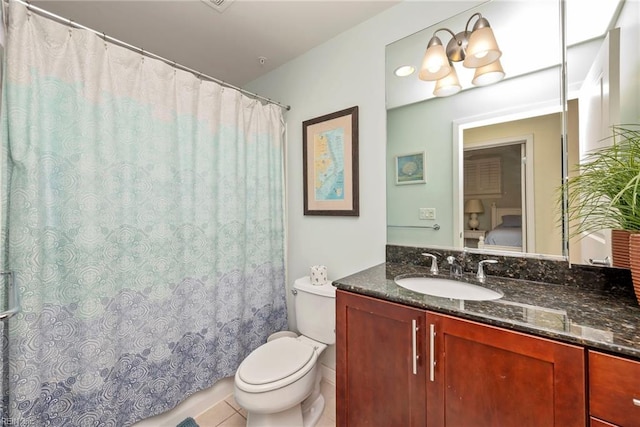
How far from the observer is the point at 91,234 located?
1171 millimetres

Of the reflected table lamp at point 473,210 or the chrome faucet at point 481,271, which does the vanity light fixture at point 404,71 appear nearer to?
the reflected table lamp at point 473,210

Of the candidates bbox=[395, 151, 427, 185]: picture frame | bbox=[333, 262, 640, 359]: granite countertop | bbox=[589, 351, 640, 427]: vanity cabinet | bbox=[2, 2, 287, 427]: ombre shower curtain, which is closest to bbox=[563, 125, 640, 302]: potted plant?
bbox=[333, 262, 640, 359]: granite countertop

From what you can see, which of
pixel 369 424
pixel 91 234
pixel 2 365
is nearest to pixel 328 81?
pixel 91 234

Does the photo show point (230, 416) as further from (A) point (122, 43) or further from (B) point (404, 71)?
(B) point (404, 71)

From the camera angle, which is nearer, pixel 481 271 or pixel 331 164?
pixel 481 271

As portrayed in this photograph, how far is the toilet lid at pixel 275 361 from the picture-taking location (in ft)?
4.05

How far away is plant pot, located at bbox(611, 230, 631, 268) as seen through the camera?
0.93 metres

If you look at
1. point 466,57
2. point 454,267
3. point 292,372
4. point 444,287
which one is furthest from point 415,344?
point 466,57

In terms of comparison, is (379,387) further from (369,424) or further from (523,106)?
(523,106)

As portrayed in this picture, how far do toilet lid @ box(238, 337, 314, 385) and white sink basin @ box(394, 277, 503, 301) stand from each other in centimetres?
67

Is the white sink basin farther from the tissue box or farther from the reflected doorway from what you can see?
the tissue box

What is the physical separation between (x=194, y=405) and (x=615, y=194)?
7.17ft

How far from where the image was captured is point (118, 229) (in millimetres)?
1252

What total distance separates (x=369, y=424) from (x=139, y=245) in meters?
1.35
